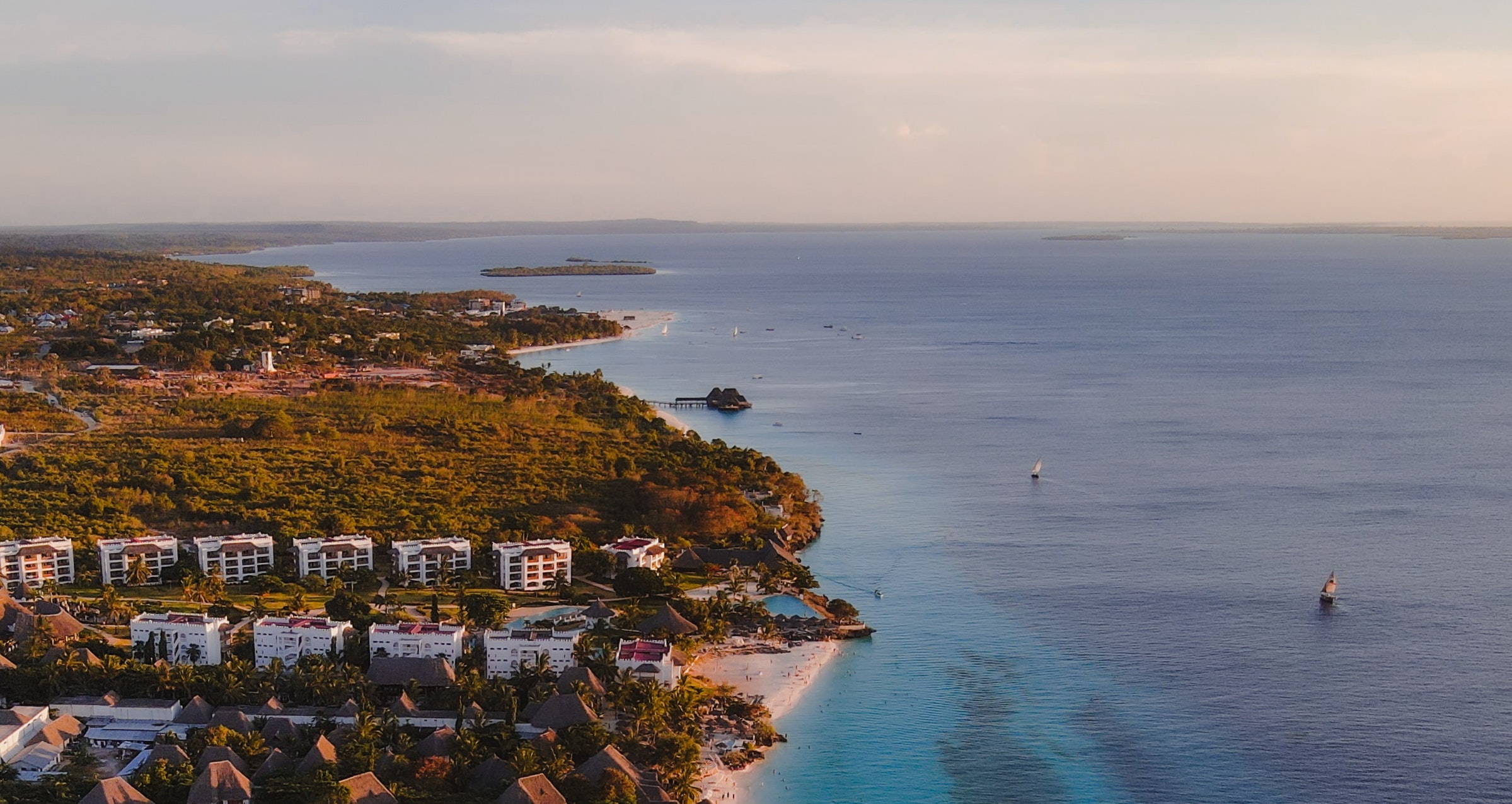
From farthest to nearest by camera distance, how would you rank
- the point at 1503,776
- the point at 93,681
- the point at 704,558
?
the point at 704,558 → the point at 93,681 → the point at 1503,776

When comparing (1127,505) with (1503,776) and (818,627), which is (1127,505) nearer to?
(818,627)

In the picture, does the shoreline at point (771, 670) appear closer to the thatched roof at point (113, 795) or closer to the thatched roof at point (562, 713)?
the thatched roof at point (562, 713)

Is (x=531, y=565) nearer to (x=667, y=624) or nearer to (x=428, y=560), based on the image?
(x=428, y=560)

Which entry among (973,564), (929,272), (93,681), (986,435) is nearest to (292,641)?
(93,681)

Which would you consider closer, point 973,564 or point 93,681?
point 93,681

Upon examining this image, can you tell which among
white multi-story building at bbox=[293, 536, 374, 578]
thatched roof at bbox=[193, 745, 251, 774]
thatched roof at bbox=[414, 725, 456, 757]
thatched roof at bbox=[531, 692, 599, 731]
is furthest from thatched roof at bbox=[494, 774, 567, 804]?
white multi-story building at bbox=[293, 536, 374, 578]

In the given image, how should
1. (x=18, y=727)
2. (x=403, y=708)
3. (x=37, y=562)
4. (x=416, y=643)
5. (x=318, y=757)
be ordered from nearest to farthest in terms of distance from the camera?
(x=318, y=757), (x=18, y=727), (x=403, y=708), (x=416, y=643), (x=37, y=562)

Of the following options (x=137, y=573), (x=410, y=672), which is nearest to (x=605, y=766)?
(x=410, y=672)
